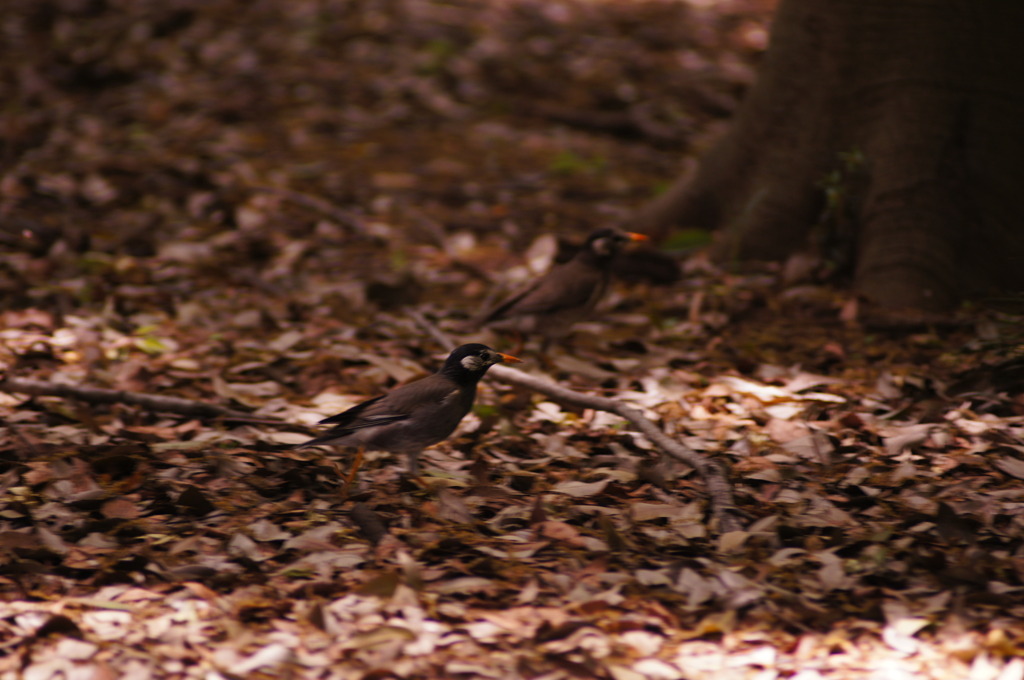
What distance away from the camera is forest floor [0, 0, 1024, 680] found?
3.37 m

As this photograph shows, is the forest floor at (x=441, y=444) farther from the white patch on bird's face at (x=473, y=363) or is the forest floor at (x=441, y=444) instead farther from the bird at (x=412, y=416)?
the white patch on bird's face at (x=473, y=363)

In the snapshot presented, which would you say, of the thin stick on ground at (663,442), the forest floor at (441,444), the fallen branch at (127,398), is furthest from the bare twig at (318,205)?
the fallen branch at (127,398)

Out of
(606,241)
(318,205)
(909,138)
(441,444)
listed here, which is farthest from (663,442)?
(318,205)

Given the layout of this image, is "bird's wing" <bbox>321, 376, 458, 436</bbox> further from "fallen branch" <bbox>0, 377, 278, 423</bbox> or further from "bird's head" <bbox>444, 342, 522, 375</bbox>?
"fallen branch" <bbox>0, 377, 278, 423</bbox>

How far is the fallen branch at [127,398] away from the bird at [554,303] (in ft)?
5.45

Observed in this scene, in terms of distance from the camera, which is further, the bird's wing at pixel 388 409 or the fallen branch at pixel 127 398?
the fallen branch at pixel 127 398

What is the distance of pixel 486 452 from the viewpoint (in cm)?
479

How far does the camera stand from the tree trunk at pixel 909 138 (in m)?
5.87

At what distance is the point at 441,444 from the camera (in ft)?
16.1

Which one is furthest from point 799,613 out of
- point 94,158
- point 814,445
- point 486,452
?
point 94,158

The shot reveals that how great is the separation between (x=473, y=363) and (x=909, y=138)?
3.25m

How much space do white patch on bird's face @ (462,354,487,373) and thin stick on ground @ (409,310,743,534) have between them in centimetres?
57

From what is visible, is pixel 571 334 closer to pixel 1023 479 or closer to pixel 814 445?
pixel 814 445

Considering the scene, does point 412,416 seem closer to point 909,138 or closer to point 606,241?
point 606,241
